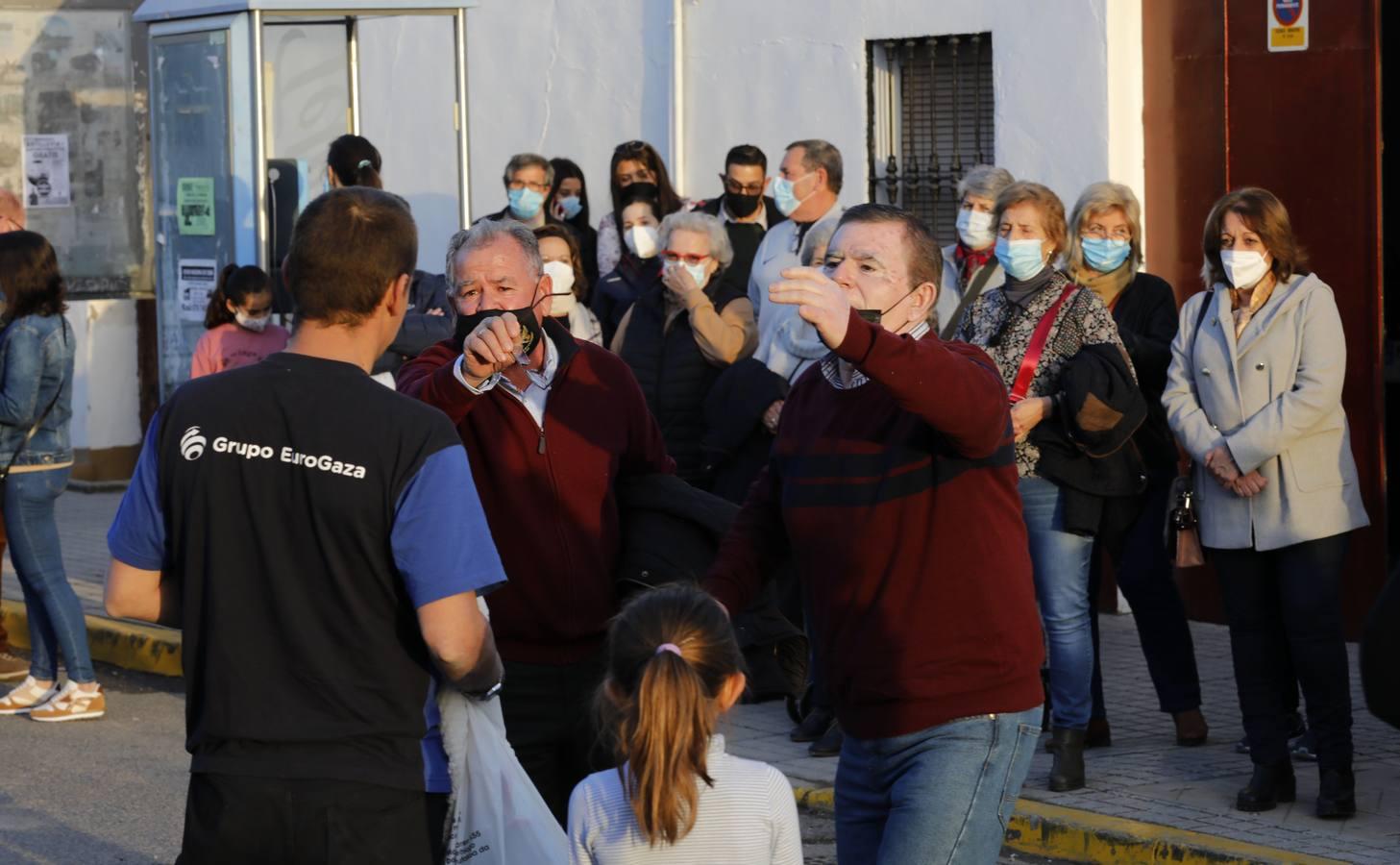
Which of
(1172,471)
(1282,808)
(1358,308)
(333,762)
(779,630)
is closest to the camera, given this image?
(333,762)

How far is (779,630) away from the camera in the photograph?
4.96m

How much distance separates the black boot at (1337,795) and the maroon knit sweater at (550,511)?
8.99 feet

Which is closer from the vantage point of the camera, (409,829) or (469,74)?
(409,829)

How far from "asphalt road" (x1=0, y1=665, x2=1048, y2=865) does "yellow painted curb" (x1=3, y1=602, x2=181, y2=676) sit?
444 millimetres

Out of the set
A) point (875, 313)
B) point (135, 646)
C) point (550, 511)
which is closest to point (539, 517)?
point (550, 511)

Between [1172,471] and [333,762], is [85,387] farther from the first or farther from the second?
[333,762]

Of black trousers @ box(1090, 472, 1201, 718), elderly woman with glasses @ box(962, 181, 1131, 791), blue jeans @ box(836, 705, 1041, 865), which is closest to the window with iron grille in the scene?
black trousers @ box(1090, 472, 1201, 718)

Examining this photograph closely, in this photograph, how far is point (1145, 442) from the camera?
7.43m

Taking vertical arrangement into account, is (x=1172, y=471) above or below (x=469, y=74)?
below

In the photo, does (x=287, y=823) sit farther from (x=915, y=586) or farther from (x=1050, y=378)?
(x=1050, y=378)

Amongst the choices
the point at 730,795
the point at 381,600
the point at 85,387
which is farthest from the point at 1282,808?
the point at 85,387

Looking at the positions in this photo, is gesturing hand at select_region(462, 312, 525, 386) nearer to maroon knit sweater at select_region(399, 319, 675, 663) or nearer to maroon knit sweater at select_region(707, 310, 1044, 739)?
maroon knit sweater at select_region(399, 319, 675, 663)

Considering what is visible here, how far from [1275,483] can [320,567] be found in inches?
155

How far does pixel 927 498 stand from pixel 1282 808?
3132mm
